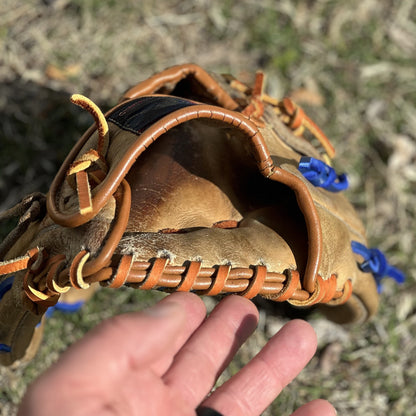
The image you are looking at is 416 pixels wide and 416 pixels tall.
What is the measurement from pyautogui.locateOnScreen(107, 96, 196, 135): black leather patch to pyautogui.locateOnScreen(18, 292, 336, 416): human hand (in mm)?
568

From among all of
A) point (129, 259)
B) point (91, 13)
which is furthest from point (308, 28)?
point (129, 259)

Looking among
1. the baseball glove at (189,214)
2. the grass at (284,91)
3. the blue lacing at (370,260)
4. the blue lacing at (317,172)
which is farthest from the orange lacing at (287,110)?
the grass at (284,91)

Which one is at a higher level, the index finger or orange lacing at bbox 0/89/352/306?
orange lacing at bbox 0/89/352/306

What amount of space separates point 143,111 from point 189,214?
0.40 m

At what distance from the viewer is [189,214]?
1.86 m

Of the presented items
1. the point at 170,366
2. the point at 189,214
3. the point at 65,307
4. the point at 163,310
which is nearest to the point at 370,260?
the point at 189,214

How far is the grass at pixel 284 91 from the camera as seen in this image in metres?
2.58

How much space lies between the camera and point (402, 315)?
2.74m

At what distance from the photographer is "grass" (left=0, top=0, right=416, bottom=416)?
258cm

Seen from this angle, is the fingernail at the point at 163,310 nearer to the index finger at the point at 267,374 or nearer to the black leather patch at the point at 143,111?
the index finger at the point at 267,374

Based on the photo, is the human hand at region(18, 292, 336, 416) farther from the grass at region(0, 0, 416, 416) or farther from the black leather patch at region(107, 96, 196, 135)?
the grass at region(0, 0, 416, 416)

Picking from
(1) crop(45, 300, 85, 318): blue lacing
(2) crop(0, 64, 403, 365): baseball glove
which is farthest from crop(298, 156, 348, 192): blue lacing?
(1) crop(45, 300, 85, 318): blue lacing

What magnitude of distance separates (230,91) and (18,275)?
113 centimetres

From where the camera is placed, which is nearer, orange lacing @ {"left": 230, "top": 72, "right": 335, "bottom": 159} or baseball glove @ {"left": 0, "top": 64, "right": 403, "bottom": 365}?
baseball glove @ {"left": 0, "top": 64, "right": 403, "bottom": 365}
